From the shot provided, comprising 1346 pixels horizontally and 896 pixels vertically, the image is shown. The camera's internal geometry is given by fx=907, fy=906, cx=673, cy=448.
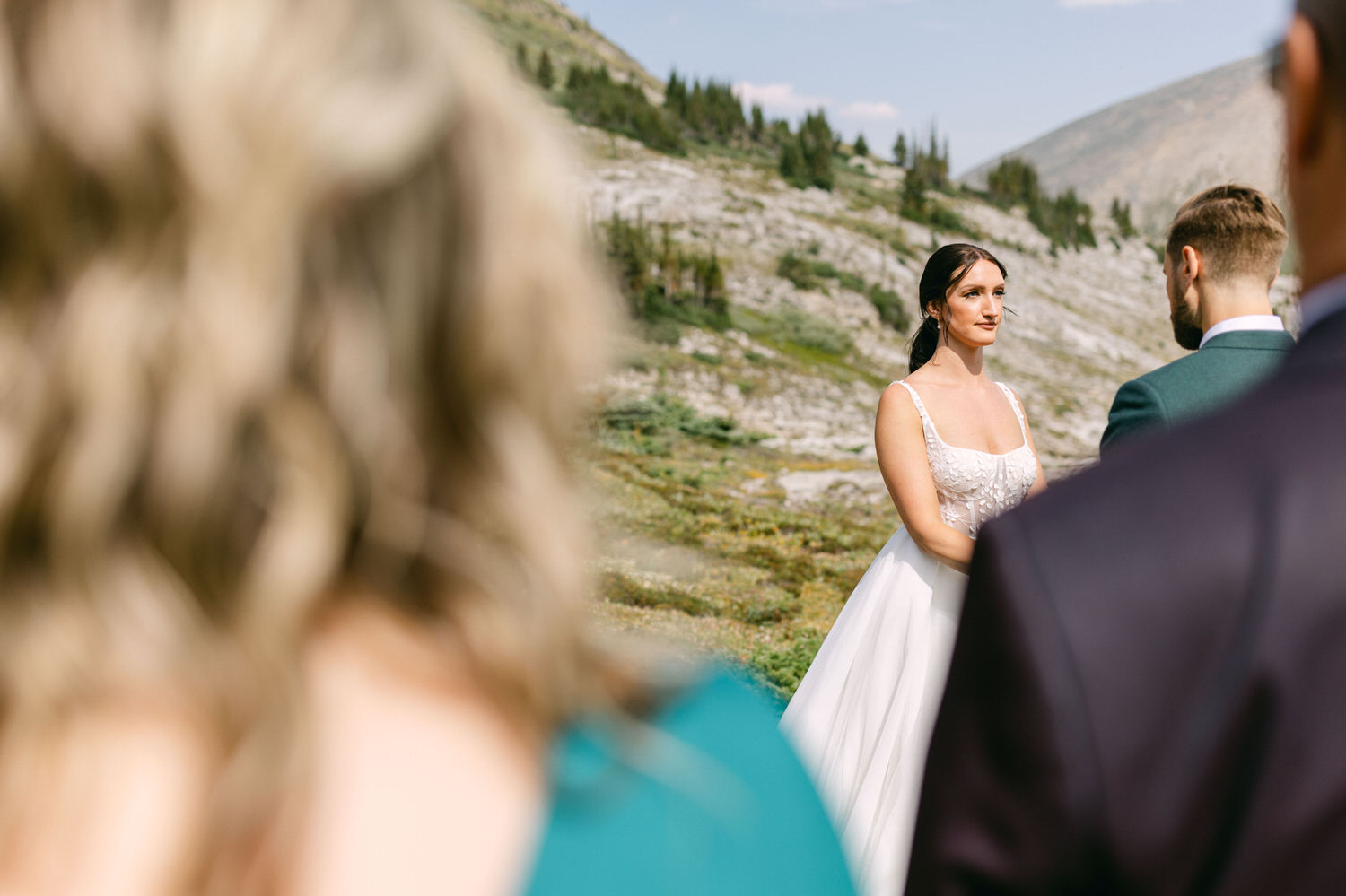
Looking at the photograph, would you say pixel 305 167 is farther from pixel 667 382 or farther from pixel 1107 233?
pixel 1107 233

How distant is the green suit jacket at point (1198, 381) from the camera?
384 cm

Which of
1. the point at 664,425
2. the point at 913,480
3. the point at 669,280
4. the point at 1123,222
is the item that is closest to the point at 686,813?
the point at 913,480

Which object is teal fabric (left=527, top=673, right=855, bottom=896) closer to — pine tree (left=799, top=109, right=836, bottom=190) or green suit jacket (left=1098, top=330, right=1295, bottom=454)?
green suit jacket (left=1098, top=330, right=1295, bottom=454)

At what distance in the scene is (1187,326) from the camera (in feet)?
14.3

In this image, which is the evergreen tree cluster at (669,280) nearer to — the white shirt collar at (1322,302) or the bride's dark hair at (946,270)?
the bride's dark hair at (946,270)

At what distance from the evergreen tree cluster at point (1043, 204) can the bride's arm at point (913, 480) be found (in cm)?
7051

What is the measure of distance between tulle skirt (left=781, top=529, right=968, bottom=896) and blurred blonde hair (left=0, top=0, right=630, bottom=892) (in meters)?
3.63

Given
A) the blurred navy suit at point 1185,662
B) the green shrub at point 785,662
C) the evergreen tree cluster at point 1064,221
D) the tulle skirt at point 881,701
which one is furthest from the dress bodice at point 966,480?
the evergreen tree cluster at point 1064,221

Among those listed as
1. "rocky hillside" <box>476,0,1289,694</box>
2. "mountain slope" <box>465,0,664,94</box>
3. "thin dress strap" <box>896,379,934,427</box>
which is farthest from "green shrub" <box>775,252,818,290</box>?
"thin dress strap" <box>896,379,934,427</box>

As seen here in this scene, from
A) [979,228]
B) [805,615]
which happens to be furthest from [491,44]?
[979,228]

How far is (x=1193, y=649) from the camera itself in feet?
3.68

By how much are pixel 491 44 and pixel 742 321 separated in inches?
1636

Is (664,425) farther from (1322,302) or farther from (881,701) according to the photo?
(1322,302)

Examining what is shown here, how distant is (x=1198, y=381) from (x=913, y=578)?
5.55 feet
